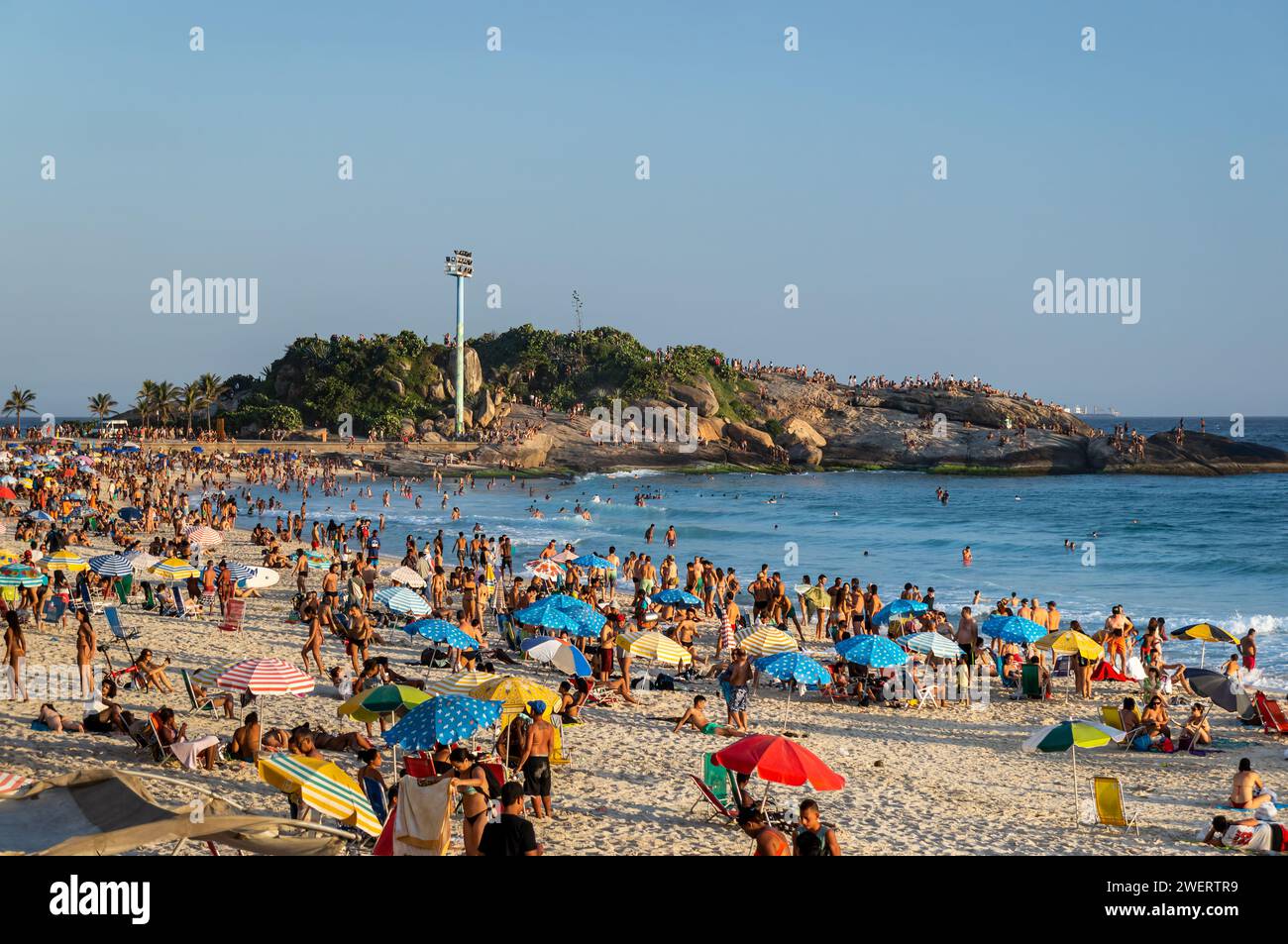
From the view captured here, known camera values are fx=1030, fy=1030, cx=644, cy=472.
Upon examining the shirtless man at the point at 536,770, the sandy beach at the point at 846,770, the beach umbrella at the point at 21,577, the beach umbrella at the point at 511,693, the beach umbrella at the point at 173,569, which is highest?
the beach umbrella at the point at 21,577

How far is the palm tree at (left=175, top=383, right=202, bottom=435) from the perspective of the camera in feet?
269

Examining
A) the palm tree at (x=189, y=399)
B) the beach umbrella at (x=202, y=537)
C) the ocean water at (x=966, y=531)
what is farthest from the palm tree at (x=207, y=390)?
the beach umbrella at (x=202, y=537)

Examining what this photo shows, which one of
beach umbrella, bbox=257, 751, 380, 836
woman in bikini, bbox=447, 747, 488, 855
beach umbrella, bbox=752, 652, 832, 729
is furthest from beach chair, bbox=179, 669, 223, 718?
beach umbrella, bbox=752, 652, 832, 729

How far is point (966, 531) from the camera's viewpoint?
4653 cm

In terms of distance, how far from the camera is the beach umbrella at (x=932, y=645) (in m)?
16.1

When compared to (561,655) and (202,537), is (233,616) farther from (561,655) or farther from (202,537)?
(202,537)

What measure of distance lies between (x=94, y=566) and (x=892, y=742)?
15.6 m

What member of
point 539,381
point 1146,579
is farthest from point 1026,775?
point 539,381

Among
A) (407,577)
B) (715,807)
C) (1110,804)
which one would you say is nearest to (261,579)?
(407,577)

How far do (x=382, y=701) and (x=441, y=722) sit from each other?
4.98 feet

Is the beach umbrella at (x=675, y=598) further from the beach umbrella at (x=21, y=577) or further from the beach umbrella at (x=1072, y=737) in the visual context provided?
the beach umbrella at (x=21, y=577)

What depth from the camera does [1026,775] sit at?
1296cm

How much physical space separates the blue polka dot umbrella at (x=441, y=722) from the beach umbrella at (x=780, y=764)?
2.32 meters

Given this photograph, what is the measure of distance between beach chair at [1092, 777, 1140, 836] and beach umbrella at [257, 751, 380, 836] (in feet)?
24.2
